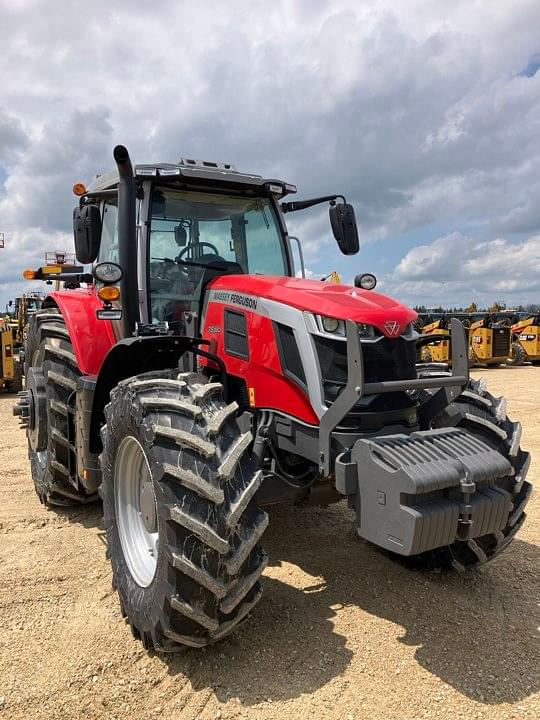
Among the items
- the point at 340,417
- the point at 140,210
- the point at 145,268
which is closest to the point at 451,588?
the point at 340,417

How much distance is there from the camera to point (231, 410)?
2773 mm

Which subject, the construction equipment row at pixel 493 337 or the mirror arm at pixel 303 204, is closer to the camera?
the mirror arm at pixel 303 204

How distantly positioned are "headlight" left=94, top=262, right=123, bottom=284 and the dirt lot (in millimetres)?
1846

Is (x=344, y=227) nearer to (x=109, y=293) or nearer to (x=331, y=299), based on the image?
(x=331, y=299)

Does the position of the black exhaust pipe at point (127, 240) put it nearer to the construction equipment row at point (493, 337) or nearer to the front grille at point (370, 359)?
the front grille at point (370, 359)

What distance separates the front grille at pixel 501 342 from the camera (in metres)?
18.4

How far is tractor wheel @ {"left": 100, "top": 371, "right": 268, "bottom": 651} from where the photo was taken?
247 centimetres

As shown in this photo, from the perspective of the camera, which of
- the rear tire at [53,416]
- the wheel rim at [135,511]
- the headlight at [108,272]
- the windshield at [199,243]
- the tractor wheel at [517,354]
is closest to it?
the wheel rim at [135,511]

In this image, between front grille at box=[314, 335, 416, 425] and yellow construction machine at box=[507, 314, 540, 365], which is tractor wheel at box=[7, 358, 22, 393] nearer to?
front grille at box=[314, 335, 416, 425]

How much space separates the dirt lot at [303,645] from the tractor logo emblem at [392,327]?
1524 millimetres

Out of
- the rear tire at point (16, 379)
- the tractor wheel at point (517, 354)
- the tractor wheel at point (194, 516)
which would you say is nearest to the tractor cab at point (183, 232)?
the tractor wheel at point (194, 516)

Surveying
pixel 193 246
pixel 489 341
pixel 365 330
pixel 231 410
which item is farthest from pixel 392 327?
pixel 489 341

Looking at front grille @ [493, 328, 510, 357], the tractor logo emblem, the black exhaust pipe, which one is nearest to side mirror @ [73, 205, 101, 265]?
the black exhaust pipe

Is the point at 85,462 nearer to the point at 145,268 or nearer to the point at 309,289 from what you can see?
the point at 145,268
